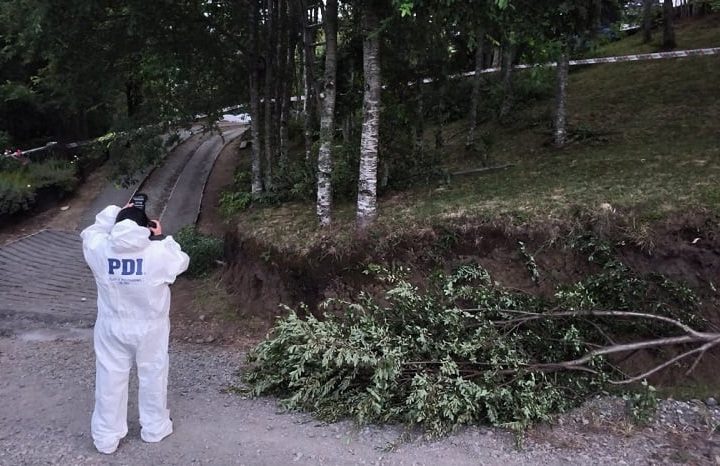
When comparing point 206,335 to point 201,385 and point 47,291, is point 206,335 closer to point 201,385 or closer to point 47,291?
point 201,385

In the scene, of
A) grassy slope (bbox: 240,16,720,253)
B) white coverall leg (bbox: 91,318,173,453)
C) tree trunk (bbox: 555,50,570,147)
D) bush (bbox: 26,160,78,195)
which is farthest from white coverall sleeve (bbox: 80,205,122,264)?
bush (bbox: 26,160,78,195)

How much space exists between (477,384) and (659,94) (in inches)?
413

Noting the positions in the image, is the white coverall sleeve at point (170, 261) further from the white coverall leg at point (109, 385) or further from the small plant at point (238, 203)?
the small plant at point (238, 203)

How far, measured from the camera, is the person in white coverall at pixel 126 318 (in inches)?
175

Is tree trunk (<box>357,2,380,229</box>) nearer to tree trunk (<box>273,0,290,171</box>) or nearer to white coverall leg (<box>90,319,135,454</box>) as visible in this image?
tree trunk (<box>273,0,290,171</box>)

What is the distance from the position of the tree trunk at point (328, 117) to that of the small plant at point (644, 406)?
4879 millimetres

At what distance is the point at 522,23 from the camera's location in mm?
6652

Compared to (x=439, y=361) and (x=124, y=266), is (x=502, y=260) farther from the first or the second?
(x=124, y=266)

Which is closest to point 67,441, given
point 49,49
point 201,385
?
point 201,385

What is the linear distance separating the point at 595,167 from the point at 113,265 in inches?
283

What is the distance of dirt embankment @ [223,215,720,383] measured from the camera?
6172 millimetres

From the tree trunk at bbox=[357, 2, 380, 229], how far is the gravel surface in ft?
10.9

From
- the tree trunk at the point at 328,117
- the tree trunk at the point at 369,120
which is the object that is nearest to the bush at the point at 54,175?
the tree trunk at the point at 328,117

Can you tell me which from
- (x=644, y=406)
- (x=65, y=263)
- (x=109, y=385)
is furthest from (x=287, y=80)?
(x=644, y=406)
